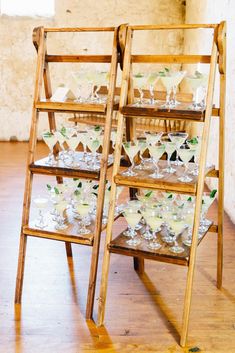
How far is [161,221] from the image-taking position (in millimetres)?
2643

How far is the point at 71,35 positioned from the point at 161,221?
17.6 ft

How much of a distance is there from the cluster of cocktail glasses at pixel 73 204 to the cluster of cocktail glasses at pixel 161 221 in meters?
0.19

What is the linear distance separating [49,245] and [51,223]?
2.77 feet

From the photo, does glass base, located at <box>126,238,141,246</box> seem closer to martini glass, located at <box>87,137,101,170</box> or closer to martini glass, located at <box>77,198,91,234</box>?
martini glass, located at <box>77,198,91,234</box>

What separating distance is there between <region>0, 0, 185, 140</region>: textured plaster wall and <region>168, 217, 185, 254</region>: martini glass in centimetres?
519

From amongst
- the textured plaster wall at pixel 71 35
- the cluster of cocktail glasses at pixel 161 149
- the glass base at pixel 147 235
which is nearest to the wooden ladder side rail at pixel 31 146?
the cluster of cocktail glasses at pixel 161 149

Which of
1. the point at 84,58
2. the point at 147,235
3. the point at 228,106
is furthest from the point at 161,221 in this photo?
the point at 228,106

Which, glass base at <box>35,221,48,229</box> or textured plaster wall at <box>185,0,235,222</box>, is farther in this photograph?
textured plaster wall at <box>185,0,235,222</box>

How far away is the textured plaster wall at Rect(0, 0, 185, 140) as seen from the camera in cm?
731

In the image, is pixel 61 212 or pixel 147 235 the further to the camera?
pixel 61 212

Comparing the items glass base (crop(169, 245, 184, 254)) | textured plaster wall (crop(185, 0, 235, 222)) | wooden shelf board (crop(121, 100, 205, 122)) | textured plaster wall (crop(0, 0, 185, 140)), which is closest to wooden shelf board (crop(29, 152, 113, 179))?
wooden shelf board (crop(121, 100, 205, 122))

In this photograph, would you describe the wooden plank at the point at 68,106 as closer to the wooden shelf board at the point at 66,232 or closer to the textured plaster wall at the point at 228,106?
the wooden shelf board at the point at 66,232

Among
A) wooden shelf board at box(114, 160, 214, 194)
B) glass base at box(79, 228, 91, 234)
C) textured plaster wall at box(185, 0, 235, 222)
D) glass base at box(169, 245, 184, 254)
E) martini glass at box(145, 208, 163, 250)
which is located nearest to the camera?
wooden shelf board at box(114, 160, 214, 194)

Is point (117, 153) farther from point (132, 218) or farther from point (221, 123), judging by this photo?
point (221, 123)
